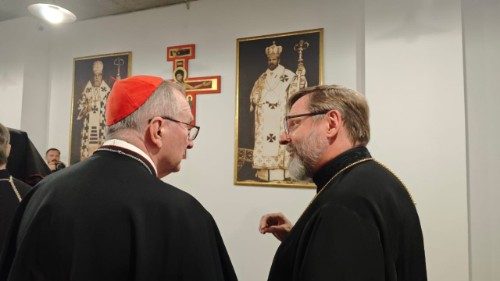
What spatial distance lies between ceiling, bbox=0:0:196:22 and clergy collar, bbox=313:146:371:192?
128 inches

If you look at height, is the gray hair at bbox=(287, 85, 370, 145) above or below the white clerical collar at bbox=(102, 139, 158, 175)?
above

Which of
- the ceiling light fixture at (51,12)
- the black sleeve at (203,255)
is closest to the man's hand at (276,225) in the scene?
the black sleeve at (203,255)

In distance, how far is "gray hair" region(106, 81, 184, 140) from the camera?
110 cm

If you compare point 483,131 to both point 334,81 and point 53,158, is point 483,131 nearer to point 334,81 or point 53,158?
point 334,81

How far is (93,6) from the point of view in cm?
425

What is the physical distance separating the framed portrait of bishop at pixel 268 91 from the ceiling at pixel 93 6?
110cm

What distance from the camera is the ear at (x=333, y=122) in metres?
1.33

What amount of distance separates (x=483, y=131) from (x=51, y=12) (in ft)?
13.1

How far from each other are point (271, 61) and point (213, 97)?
29.2 inches

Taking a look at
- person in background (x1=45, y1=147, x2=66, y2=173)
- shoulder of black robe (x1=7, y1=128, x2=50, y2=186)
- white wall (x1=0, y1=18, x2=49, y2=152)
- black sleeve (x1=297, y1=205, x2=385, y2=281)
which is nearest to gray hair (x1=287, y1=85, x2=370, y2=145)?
black sleeve (x1=297, y1=205, x2=385, y2=281)

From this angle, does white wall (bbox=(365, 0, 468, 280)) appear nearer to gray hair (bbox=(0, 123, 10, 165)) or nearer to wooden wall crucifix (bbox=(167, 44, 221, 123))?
wooden wall crucifix (bbox=(167, 44, 221, 123))

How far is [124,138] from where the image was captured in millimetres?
1074

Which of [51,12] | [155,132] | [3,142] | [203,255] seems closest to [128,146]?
[155,132]

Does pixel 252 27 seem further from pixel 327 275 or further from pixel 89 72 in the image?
pixel 327 275
